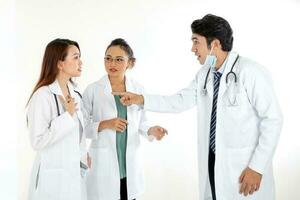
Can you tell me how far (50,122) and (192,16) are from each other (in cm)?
145

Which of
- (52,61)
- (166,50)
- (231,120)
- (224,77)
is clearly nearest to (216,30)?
(224,77)

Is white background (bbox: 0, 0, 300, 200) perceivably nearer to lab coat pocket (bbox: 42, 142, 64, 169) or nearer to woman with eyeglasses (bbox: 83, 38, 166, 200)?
woman with eyeglasses (bbox: 83, 38, 166, 200)

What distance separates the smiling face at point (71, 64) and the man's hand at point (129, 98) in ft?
0.91

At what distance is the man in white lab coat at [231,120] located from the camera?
1.72 metres

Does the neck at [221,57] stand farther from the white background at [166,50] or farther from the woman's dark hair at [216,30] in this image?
the white background at [166,50]

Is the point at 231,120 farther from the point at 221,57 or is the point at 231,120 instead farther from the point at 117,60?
the point at 117,60

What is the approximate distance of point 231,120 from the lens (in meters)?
1.80

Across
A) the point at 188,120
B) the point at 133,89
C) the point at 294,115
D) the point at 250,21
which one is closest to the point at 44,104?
the point at 133,89

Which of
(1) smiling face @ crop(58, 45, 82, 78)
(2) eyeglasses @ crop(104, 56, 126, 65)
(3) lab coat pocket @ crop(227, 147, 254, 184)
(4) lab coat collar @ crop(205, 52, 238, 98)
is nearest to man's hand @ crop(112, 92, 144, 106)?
(2) eyeglasses @ crop(104, 56, 126, 65)

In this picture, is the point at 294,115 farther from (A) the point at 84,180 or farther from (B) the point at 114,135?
(A) the point at 84,180

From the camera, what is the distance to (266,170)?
1.83 metres

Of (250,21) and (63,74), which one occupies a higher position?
(250,21)

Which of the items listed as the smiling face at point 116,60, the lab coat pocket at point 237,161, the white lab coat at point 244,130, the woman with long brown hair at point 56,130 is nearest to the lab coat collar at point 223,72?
the white lab coat at point 244,130

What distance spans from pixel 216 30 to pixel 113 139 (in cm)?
77
